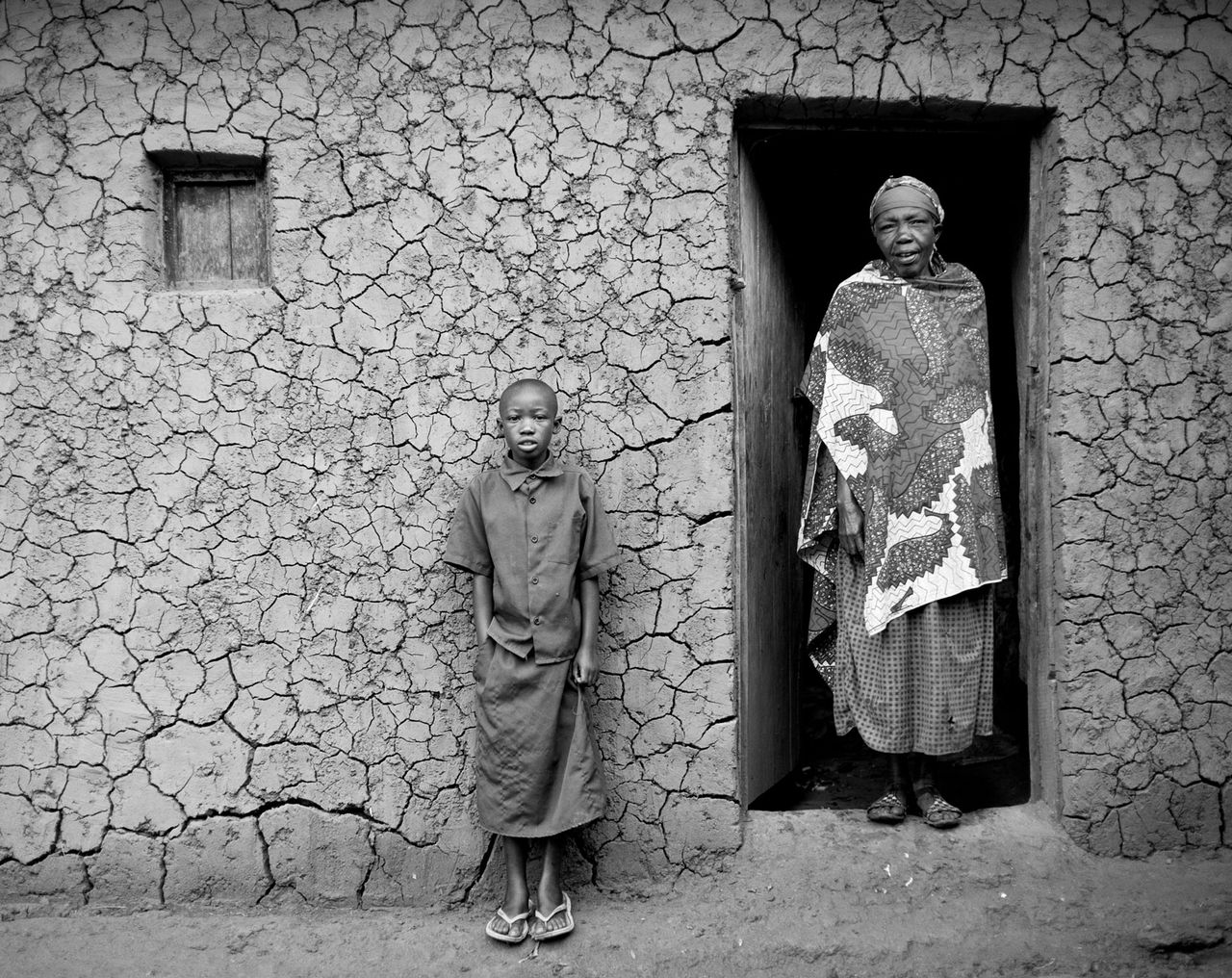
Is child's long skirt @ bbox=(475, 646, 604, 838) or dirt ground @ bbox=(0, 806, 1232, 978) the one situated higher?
child's long skirt @ bbox=(475, 646, 604, 838)

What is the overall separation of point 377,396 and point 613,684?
108 cm

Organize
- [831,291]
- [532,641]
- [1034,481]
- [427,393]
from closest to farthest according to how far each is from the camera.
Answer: [532,641] → [427,393] → [1034,481] → [831,291]

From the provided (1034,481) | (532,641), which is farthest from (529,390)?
(1034,481)

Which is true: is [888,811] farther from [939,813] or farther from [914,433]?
[914,433]

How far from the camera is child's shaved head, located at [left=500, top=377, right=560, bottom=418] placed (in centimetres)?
274

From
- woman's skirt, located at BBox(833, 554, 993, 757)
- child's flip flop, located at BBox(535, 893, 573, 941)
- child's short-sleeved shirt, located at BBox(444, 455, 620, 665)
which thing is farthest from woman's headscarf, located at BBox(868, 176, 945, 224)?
child's flip flop, located at BBox(535, 893, 573, 941)

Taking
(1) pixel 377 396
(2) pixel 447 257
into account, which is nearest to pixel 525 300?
(2) pixel 447 257

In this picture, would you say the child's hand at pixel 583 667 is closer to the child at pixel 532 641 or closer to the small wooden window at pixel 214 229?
the child at pixel 532 641

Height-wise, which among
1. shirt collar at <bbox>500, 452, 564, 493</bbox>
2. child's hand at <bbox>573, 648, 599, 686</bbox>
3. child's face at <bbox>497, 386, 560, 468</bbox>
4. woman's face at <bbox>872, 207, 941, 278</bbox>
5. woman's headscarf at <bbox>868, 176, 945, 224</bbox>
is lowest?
child's hand at <bbox>573, 648, 599, 686</bbox>

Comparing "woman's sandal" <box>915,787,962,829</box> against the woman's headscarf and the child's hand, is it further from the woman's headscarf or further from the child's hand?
the woman's headscarf

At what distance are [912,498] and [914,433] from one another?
0.19 metres

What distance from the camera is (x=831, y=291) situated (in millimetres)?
4852

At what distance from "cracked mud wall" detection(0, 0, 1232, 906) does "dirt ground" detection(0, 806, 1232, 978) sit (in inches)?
4.2

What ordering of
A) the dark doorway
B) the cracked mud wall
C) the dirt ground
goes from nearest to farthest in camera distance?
the dirt ground → the cracked mud wall → the dark doorway
